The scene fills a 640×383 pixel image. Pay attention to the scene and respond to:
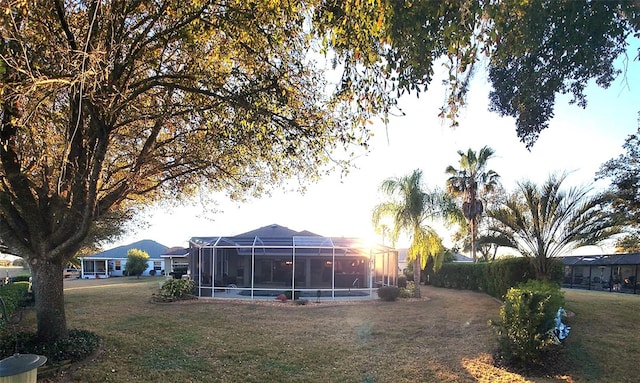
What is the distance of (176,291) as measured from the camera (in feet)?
55.8

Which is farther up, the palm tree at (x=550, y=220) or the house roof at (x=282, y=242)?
the palm tree at (x=550, y=220)

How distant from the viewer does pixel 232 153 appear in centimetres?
842

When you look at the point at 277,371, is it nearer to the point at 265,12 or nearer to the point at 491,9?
the point at 265,12

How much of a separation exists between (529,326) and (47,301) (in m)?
9.41

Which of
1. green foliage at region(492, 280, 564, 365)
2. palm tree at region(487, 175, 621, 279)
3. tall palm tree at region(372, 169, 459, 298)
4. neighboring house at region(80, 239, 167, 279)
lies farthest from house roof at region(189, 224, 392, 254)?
neighboring house at region(80, 239, 167, 279)

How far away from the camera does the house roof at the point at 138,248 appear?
152 feet

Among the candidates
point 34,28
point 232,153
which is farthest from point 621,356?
point 34,28

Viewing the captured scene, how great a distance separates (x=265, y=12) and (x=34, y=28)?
3.50 meters

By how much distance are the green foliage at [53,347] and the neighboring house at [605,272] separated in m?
23.8

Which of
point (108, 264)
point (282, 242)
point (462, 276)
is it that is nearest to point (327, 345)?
point (282, 242)

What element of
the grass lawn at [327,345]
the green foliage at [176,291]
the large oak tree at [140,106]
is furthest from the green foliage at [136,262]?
the large oak tree at [140,106]

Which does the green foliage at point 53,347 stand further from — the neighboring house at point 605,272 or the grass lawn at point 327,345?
the neighboring house at point 605,272

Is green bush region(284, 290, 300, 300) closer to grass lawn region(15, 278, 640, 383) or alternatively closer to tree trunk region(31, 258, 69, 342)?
grass lawn region(15, 278, 640, 383)

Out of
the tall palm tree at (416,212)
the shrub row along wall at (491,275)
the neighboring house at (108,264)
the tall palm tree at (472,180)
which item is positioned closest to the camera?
the shrub row along wall at (491,275)
